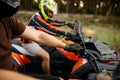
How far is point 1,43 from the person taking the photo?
284cm

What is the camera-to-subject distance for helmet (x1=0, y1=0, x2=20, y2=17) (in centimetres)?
275

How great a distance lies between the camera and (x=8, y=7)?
2793mm

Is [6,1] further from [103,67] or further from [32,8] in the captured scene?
[32,8]

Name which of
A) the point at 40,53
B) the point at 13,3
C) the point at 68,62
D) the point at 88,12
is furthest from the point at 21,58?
the point at 88,12

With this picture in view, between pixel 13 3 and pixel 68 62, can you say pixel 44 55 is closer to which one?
pixel 68 62

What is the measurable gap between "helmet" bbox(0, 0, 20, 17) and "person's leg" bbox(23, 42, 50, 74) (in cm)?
124

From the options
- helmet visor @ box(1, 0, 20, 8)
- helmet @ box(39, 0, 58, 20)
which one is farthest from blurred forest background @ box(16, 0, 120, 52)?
helmet visor @ box(1, 0, 20, 8)

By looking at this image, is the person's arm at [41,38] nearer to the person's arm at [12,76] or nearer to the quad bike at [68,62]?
the quad bike at [68,62]

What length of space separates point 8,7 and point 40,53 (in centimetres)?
138

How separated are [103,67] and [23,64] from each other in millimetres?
993

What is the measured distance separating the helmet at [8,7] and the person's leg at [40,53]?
4.07ft

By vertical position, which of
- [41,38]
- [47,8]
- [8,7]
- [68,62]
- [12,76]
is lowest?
[68,62]

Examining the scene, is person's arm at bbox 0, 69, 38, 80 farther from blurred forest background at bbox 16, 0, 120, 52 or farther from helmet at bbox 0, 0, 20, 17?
blurred forest background at bbox 16, 0, 120, 52

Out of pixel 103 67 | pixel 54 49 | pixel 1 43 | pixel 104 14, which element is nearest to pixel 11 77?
pixel 1 43
